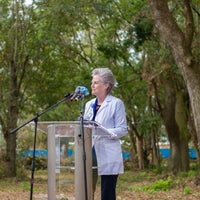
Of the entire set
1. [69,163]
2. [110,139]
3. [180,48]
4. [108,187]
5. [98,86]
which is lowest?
[108,187]

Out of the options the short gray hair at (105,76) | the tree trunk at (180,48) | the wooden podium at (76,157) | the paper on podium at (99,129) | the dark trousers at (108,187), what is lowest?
the dark trousers at (108,187)

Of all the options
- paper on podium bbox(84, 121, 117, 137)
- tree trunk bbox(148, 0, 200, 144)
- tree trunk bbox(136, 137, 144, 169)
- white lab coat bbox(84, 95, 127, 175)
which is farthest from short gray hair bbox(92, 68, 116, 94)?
tree trunk bbox(136, 137, 144, 169)

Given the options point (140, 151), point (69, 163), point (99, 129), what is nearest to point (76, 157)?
point (69, 163)

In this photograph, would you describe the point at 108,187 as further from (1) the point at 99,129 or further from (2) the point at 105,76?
(2) the point at 105,76

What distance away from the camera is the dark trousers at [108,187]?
453 cm

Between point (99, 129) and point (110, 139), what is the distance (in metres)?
0.17

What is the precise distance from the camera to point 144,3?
1523 centimetres

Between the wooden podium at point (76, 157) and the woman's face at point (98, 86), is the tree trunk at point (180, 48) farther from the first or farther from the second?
the wooden podium at point (76, 157)

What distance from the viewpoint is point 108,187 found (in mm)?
4527

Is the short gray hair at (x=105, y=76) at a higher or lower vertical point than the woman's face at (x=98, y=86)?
higher

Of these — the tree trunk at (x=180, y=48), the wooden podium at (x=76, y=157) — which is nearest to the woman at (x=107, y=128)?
the wooden podium at (x=76, y=157)

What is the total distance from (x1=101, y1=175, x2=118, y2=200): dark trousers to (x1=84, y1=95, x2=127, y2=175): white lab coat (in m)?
0.06

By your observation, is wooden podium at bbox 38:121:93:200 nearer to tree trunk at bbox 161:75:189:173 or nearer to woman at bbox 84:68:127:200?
woman at bbox 84:68:127:200

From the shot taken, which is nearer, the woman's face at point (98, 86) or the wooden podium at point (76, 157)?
the wooden podium at point (76, 157)
